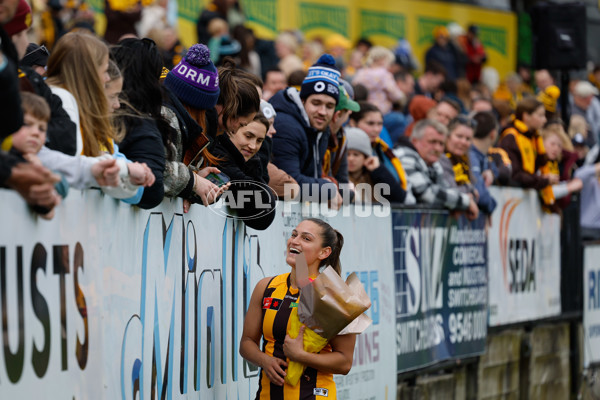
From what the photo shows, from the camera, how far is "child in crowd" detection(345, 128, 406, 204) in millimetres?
9914

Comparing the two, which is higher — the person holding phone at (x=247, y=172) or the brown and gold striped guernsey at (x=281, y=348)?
the person holding phone at (x=247, y=172)

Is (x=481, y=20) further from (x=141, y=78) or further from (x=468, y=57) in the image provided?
(x=141, y=78)

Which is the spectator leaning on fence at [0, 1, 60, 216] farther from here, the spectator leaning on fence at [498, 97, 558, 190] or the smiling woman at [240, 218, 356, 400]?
the spectator leaning on fence at [498, 97, 558, 190]

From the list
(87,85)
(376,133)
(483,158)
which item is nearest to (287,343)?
(87,85)

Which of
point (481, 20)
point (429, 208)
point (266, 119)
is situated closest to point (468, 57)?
point (481, 20)

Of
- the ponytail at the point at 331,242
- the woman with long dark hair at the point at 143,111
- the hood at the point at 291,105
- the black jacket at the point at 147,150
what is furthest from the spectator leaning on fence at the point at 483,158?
the black jacket at the point at 147,150

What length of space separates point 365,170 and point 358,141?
0.98 feet

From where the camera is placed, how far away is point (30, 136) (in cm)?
466

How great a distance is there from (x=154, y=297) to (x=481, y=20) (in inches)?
713

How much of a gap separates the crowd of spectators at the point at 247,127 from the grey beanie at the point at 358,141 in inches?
0.5

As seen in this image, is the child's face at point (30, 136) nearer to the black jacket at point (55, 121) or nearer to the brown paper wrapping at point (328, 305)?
the black jacket at point (55, 121)

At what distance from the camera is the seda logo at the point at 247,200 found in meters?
7.12

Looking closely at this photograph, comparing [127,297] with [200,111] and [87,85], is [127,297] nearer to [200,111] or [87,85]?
[87,85]

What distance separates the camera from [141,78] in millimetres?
6129
